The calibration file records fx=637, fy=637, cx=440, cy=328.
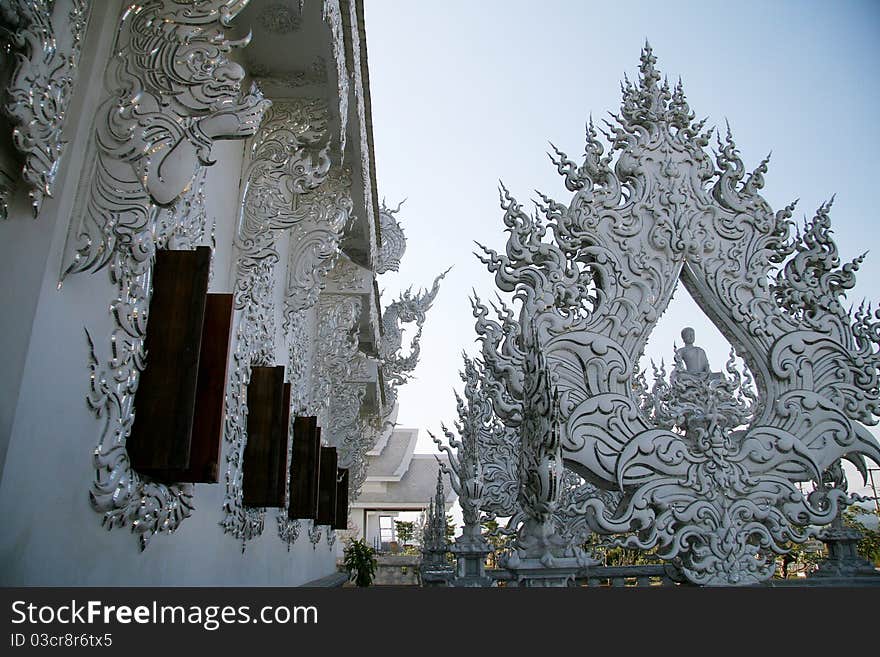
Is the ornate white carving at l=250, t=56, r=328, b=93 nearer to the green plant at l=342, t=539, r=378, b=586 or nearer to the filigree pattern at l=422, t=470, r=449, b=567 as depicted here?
the filigree pattern at l=422, t=470, r=449, b=567

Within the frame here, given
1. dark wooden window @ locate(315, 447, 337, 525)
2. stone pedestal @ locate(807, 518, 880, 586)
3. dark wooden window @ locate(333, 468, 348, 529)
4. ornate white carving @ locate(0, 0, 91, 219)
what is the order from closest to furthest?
ornate white carving @ locate(0, 0, 91, 219), stone pedestal @ locate(807, 518, 880, 586), dark wooden window @ locate(315, 447, 337, 525), dark wooden window @ locate(333, 468, 348, 529)

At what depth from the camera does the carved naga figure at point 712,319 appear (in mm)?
4066

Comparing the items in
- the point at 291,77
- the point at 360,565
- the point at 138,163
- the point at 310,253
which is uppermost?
the point at 291,77

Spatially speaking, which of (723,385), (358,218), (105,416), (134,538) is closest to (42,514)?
(105,416)

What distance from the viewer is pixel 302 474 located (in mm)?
5684

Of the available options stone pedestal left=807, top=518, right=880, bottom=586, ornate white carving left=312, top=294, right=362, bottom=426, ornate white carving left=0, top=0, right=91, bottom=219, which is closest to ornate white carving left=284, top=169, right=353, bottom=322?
ornate white carving left=312, top=294, right=362, bottom=426

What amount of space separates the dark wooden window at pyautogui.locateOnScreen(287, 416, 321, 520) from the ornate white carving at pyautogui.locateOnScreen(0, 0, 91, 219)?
160 inches

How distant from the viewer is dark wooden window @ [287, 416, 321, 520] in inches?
223

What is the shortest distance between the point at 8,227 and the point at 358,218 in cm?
505

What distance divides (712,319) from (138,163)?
399 cm

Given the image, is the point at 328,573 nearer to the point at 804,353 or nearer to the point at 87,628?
the point at 804,353

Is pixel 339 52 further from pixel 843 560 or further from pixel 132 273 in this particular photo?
pixel 843 560

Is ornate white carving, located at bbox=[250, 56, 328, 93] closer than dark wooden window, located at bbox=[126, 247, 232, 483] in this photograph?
No

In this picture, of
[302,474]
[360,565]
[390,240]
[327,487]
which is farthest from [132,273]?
[360,565]
